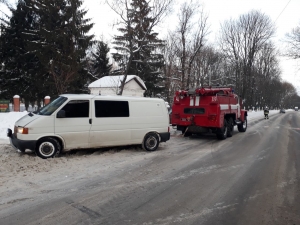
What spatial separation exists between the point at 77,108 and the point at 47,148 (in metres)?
1.44

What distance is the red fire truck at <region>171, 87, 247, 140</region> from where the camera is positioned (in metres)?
11.8

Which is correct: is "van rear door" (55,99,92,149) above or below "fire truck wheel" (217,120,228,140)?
above

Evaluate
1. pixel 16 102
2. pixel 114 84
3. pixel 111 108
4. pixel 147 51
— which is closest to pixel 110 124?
pixel 111 108

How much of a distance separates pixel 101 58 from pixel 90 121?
126ft

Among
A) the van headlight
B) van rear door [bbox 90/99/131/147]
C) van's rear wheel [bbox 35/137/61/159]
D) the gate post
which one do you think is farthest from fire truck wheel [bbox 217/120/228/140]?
the gate post

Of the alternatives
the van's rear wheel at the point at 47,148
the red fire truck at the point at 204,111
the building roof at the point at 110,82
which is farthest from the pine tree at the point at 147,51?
the van's rear wheel at the point at 47,148

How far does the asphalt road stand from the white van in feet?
4.33

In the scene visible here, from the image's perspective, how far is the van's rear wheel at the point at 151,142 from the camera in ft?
29.9

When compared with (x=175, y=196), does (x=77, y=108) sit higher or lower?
higher

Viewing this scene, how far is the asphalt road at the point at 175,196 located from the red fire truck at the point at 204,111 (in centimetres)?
429

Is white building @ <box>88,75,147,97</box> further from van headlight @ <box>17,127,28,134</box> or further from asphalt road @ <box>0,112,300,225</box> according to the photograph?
asphalt road @ <box>0,112,300,225</box>

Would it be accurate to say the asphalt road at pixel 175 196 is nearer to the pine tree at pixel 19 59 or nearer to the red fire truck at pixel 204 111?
the red fire truck at pixel 204 111

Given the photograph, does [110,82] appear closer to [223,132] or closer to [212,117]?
[223,132]

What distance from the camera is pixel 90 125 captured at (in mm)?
7984
